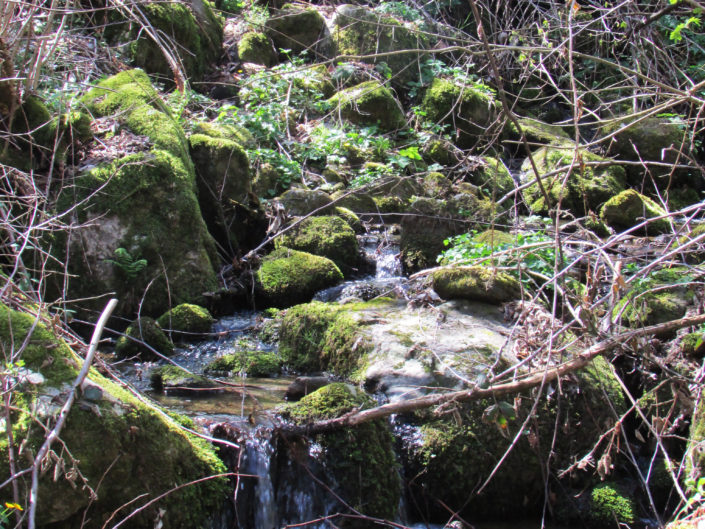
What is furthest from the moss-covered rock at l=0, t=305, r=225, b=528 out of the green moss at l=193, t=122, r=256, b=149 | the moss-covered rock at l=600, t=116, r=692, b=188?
the moss-covered rock at l=600, t=116, r=692, b=188

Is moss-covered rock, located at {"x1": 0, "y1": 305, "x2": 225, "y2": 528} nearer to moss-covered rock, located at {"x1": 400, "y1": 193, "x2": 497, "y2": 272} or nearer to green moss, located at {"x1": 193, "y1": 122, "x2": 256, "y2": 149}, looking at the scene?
Answer: moss-covered rock, located at {"x1": 400, "y1": 193, "x2": 497, "y2": 272}

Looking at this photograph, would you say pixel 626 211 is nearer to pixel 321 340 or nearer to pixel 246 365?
pixel 321 340

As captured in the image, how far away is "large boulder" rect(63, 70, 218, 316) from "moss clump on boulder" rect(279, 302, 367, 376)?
3.73 ft

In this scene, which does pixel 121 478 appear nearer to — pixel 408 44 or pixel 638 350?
pixel 638 350

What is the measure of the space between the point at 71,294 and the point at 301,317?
6.57 feet

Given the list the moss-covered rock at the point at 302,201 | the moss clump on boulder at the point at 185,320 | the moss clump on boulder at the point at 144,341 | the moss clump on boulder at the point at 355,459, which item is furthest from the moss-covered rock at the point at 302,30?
the moss clump on boulder at the point at 355,459

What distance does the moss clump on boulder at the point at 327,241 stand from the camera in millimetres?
7219

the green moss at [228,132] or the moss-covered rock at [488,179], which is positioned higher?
the green moss at [228,132]

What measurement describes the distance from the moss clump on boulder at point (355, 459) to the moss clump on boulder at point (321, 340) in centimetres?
115

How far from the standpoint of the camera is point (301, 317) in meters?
5.41

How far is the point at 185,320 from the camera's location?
565cm

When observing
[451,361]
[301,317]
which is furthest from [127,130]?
[451,361]

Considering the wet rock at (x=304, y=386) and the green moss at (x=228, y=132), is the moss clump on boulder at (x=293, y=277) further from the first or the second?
the wet rock at (x=304, y=386)

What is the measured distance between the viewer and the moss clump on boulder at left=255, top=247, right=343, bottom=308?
21.4 feet
